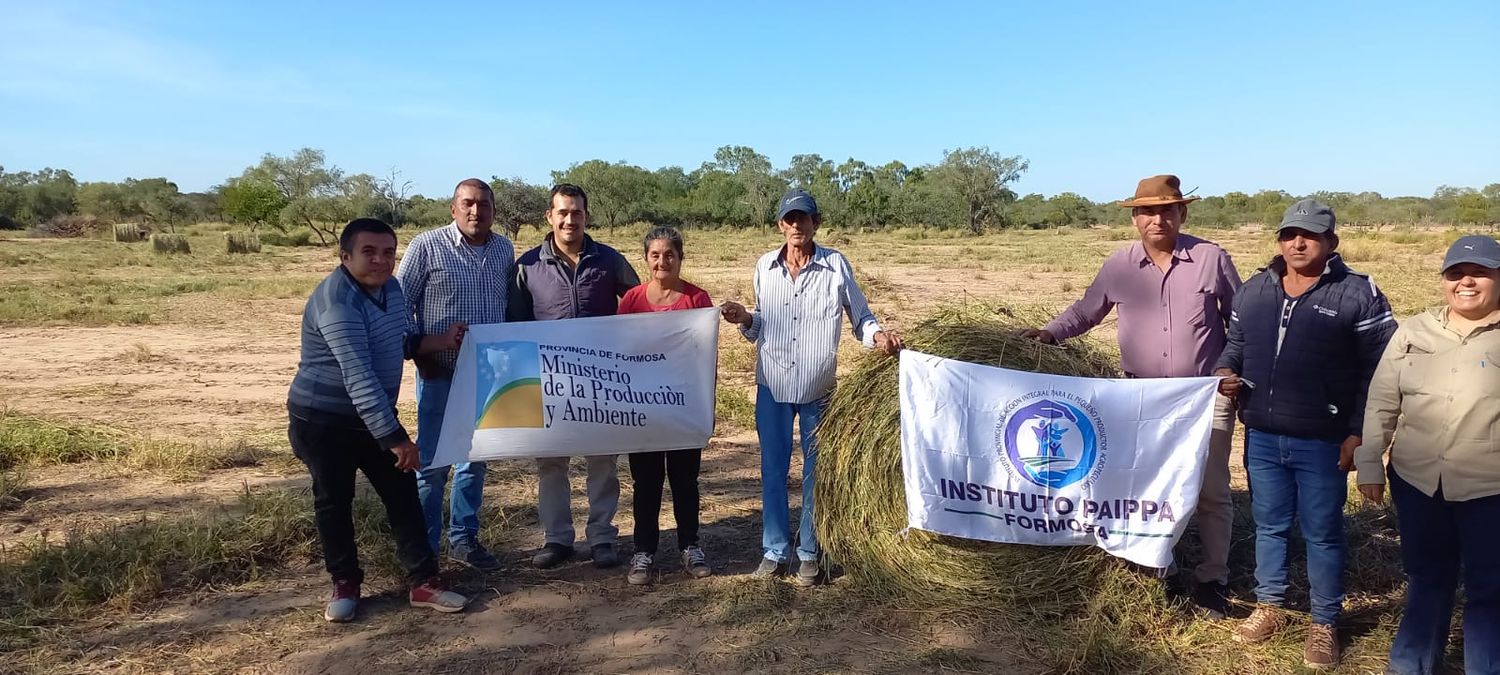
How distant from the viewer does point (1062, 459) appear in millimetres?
3516

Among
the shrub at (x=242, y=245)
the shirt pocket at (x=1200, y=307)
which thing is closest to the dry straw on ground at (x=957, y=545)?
the shirt pocket at (x=1200, y=307)

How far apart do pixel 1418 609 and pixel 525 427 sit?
3.63 meters

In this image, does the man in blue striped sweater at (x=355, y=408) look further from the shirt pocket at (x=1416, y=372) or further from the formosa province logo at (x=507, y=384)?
the shirt pocket at (x=1416, y=372)

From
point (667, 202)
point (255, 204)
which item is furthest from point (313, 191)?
point (667, 202)

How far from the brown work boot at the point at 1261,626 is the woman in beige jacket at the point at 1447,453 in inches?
16.4

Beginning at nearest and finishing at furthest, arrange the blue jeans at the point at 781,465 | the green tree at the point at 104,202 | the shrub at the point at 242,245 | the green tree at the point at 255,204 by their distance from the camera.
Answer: the blue jeans at the point at 781,465
the shrub at the point at 242,245
the green tree at the point at 255,204
the green tree at the point at 104,202

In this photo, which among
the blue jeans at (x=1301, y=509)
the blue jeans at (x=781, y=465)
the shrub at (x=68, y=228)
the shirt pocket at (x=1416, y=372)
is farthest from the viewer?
the shrub at (x=68, y=228)

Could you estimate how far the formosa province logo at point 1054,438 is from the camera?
3.50 metres

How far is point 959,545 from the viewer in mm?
3746

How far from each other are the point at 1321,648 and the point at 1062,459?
46.2 inches

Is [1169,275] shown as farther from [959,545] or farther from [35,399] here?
[35,399]

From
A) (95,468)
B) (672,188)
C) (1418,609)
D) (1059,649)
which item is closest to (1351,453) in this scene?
(1418,609)

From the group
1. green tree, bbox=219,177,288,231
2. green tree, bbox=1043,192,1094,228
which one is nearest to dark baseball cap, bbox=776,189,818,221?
green tree, bbox=219,177,288,231

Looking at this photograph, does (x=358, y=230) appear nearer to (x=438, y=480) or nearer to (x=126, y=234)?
(x=438, y=480)
